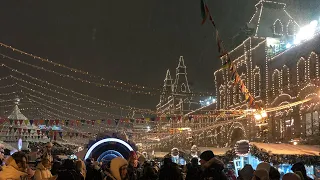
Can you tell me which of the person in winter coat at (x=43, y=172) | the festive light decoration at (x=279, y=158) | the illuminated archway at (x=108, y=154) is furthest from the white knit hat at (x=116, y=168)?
the festive light decoration at (x=279, y=158)

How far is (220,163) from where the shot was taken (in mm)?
5711

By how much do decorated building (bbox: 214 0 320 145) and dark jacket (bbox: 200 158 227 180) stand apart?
51.1 feet

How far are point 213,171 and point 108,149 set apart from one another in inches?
361

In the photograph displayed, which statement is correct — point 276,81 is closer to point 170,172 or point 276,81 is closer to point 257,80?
point 257,80

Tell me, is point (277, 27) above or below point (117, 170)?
above

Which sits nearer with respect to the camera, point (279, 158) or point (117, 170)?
point (117, 170)

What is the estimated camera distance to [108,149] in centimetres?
1439

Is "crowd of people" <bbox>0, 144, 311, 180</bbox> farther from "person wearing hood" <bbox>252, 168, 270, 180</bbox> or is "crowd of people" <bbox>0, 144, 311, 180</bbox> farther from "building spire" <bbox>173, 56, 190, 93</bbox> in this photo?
"building spire" <bbox>173, 56, 190, 93</bbox>

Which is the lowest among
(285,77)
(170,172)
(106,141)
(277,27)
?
(170,172)

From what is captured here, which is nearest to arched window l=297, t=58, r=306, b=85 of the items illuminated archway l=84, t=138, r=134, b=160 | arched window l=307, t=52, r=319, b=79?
arched window l=307, t=52, r=319, b=79

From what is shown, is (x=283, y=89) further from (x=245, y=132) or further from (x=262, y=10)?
(x=262, y=10)

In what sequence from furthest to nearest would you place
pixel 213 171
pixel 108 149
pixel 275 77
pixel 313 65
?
1. pixel 275 77
2. pixel 313 65
3. pixel 108 149
4. pixel 213 171

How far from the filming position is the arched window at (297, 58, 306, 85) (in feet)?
86.6

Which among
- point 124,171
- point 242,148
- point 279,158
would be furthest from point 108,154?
point 124,171
